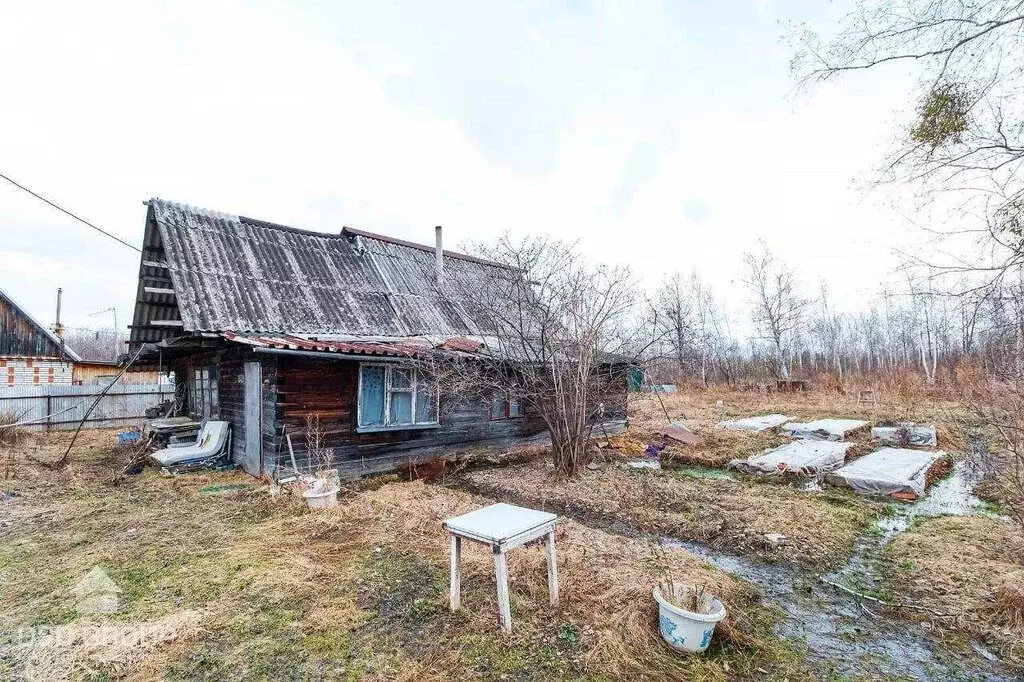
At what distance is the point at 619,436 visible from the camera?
1289 centimetres

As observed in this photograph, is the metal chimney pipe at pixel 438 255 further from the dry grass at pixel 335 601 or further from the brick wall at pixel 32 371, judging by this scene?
the brick wall at pixel 32 371

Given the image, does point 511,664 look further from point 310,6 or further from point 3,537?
point 310,6

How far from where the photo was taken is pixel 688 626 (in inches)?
121

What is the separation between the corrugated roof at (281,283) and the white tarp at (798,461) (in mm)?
6187

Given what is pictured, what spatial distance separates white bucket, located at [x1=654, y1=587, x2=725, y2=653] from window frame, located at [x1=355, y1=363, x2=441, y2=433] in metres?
6.21

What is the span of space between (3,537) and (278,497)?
116 inches

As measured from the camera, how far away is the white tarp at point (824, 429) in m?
11.7

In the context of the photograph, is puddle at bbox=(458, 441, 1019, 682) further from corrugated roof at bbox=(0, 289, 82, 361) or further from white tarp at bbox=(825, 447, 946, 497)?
corrugated roof at bbox=(0, 289, 82, 361)

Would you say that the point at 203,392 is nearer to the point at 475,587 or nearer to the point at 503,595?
the point at 475,587

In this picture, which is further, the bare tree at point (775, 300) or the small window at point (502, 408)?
the bare tree at point (775, 300)

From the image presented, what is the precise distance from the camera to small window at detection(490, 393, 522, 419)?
10703 mm

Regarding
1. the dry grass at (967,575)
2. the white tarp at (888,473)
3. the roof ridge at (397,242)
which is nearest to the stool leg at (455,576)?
the dry grass at (967,575)

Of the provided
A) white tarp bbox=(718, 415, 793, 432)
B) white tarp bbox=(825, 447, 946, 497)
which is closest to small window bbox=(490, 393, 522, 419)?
white tarp bbox=(825, 447, 946, 497)

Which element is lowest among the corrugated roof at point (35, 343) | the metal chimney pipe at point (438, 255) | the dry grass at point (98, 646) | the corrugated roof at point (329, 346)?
the dry grass at point (98, 646)
